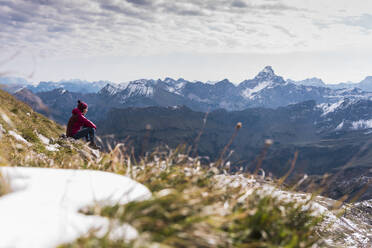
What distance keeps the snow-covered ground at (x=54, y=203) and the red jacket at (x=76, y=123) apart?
13866 millimetres

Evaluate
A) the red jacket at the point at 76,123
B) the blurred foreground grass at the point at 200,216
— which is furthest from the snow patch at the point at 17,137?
the blurred foreground grass at the point at 200,216

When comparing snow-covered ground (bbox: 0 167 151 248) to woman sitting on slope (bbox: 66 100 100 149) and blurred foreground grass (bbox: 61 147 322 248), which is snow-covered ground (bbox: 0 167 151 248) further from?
woman sitting on slope (bbox: 66 100 100 149)

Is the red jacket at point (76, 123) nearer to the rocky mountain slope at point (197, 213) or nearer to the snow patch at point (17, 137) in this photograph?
the snow patch at point (17, 137)

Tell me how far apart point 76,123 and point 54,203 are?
51.3 feet

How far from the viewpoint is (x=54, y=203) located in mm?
4039

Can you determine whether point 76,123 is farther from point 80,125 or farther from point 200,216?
point 200,216

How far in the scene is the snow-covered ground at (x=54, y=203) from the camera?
3285mm

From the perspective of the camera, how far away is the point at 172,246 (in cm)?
359

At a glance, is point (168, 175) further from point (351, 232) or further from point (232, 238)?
point (351, 232)

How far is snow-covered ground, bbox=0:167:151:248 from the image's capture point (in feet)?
10.8

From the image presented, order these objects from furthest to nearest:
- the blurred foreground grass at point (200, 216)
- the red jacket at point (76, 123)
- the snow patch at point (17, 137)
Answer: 1. the red jacket at point (76, 123)
2. the snow patch at point (17, 137)
3. the blurred foreground grass at point (200, 216)

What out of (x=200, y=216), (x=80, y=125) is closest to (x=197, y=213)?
(x=200, y=216)

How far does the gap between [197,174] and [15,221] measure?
336 cm

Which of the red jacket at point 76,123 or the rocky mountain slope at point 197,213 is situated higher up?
the rocky mountain slope at point 197,213
